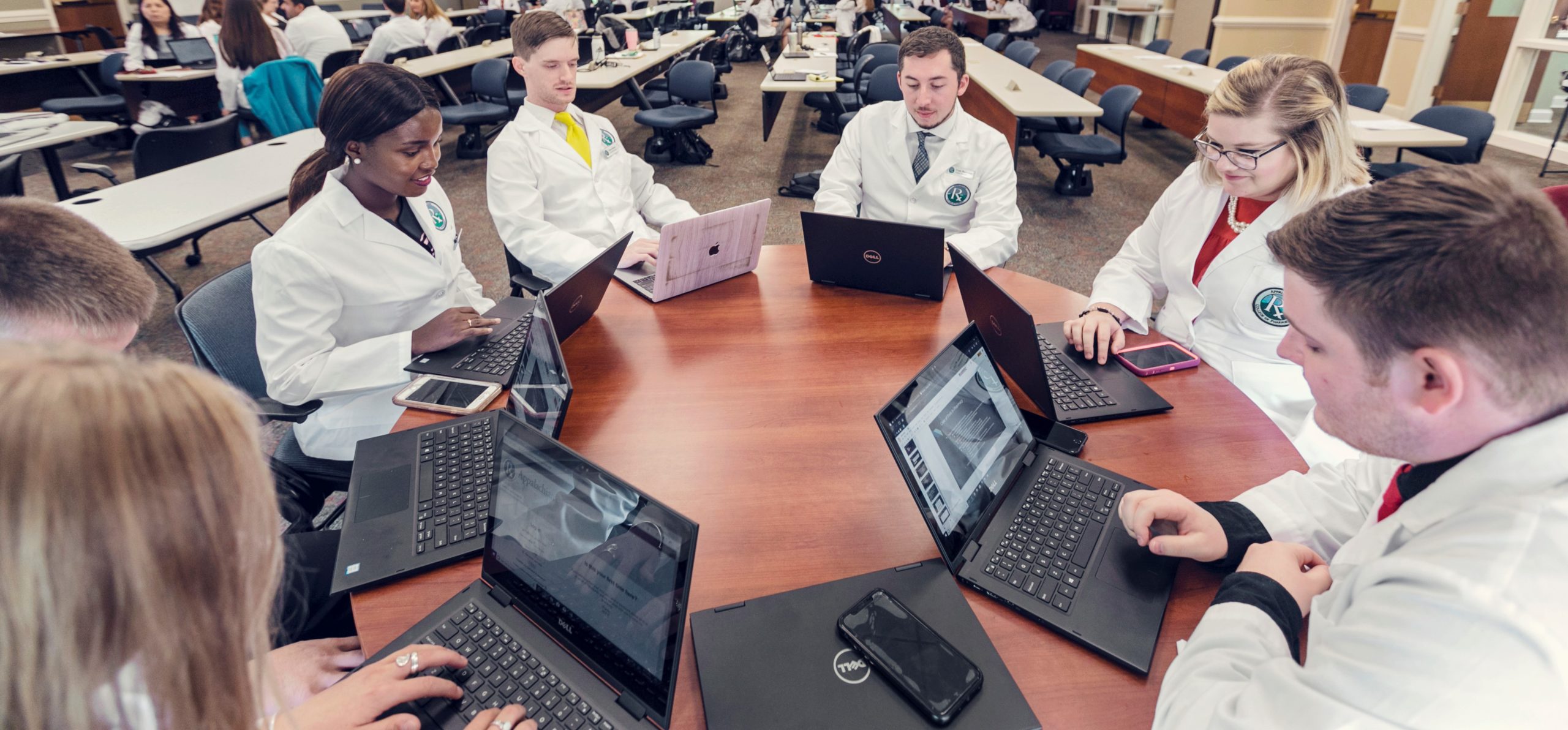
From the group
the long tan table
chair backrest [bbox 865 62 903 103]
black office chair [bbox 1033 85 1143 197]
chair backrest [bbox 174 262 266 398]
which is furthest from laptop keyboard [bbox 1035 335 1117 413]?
chair backrest [bbox 865 62 903 103]

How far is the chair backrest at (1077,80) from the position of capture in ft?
16.3

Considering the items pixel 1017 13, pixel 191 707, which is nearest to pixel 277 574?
pixel 191 707

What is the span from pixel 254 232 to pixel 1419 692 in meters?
5.21

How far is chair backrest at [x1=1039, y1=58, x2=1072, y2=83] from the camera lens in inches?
215

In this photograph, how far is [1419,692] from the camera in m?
0.56

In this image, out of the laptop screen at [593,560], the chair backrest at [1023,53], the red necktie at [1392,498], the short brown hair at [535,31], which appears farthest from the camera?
the chair backrest at [1023,53]

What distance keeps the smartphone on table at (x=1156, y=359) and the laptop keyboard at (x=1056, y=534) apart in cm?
44

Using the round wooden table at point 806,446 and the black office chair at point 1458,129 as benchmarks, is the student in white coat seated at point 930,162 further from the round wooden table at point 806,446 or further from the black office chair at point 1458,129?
the black office chair at point 1458,129

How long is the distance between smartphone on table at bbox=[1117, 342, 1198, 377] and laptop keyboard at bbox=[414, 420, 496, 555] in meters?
1.18

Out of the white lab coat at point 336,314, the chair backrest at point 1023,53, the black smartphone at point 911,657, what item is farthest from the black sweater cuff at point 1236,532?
the chair backrest at point 1023,53

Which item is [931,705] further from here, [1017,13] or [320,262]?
[1017,13]

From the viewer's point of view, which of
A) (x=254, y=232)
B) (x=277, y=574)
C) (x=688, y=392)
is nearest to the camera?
(x=277, y=574)

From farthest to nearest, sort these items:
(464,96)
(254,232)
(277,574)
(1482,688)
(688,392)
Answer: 1. (464,96)
2. (254,232)
3. (688,392)
4. (277,574)
5. (1482,688)

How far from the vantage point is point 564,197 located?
241 cm
